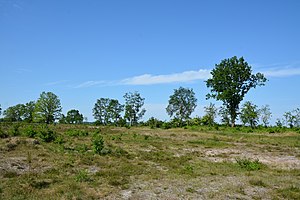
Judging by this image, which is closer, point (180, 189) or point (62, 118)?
point (180, 189)

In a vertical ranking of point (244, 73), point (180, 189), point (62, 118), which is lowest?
point (180, 189)

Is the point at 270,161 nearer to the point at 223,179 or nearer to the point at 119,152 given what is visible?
the point at 223,179

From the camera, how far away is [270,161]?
66.7ft

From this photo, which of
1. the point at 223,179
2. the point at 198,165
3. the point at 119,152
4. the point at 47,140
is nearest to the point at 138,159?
the point at 119,152

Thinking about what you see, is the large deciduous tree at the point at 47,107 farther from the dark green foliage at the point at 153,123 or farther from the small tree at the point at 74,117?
the dark green foliage at the point at 153,123

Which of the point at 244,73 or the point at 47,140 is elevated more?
the point at 244,73

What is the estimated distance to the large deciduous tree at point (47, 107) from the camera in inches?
3479

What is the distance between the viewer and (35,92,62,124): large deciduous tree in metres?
88.4

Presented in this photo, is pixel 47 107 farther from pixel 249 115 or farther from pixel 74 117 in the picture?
pixel 249 115

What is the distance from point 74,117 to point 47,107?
516 inches

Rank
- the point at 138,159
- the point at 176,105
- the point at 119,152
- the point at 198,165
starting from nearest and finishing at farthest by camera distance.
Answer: the point at 198,165, the point at 138,159, the point at 119,152, the point at 176,105

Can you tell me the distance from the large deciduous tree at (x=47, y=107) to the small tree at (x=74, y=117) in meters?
6.98

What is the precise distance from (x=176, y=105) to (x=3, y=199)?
92.4 metres

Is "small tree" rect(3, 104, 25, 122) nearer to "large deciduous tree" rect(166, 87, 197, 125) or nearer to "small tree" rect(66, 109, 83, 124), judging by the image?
"small tree" rect(66, 109, 83, 124)
